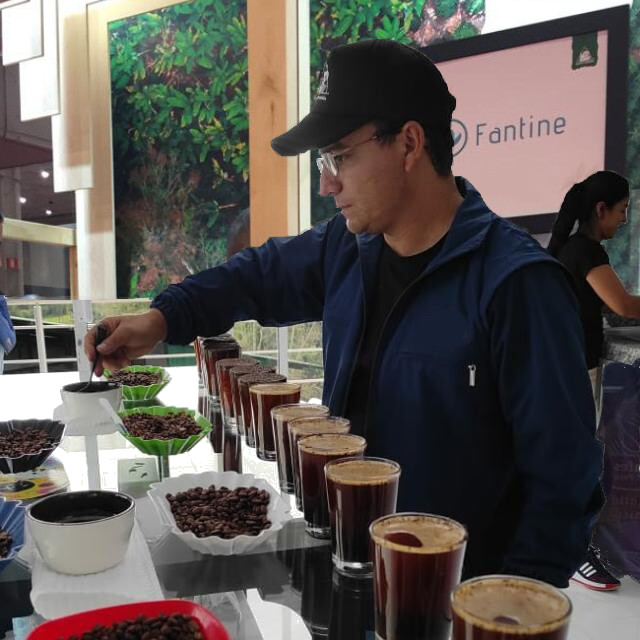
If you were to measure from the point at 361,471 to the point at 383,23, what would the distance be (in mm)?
5566

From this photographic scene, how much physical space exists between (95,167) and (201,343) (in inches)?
211

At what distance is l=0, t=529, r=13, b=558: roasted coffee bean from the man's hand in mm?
618

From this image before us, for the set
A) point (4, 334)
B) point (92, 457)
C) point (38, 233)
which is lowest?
point (92, 457)

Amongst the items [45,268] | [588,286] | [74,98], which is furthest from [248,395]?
[45,268]

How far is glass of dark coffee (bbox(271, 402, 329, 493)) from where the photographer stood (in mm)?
1245

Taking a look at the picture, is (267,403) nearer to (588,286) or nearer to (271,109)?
(588,286)

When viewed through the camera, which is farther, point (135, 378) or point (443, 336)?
point (135, 378)

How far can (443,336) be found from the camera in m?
1.35

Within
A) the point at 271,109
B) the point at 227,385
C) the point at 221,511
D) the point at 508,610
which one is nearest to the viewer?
the point at 508,610

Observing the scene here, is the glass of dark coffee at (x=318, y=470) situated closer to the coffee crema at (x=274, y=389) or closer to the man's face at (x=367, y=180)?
the coffee crema at (x=274, y=389)

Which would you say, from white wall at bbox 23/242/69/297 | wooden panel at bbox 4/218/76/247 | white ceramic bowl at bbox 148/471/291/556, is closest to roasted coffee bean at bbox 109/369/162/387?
white ceramic bowl at bbox 148/471/291/556

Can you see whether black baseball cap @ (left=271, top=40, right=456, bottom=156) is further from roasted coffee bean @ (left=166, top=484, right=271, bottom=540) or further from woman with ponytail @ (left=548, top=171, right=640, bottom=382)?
woman with ponytail @ (left=548, top=171, right=640, bottom=382)

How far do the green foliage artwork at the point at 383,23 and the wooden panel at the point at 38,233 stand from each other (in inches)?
120

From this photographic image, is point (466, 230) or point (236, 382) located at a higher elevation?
point (466, 230)
